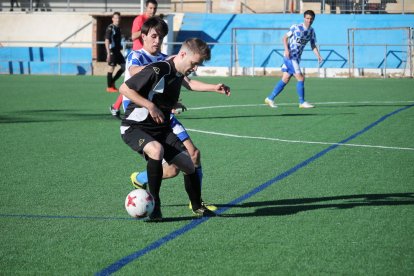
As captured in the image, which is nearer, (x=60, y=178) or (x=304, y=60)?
(x=60, y=178)

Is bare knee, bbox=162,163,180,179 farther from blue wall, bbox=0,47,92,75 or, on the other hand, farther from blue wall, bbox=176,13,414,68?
blue wall, bbox=0,47,92,75

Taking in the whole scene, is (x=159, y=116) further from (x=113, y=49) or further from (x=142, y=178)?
(x=113, y=49)

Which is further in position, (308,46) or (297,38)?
(308,46)

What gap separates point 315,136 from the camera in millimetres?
11469

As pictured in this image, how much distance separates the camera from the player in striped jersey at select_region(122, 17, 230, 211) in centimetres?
645

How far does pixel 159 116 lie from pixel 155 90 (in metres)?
0.36

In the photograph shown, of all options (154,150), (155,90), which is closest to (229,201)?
(154,150)

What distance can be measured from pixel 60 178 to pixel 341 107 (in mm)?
10053

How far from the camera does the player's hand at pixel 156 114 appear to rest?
5812mm

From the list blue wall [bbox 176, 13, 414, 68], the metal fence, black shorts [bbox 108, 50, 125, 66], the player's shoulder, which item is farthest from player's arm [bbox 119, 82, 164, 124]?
blue wall [bbox 176, 13, 414, 68]

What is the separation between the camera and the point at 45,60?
38812 millimetres

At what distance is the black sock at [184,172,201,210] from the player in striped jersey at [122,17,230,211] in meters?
0.11

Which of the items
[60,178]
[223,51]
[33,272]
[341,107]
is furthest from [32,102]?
[223,51]

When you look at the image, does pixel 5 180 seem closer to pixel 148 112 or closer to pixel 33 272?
pixel 148 112
